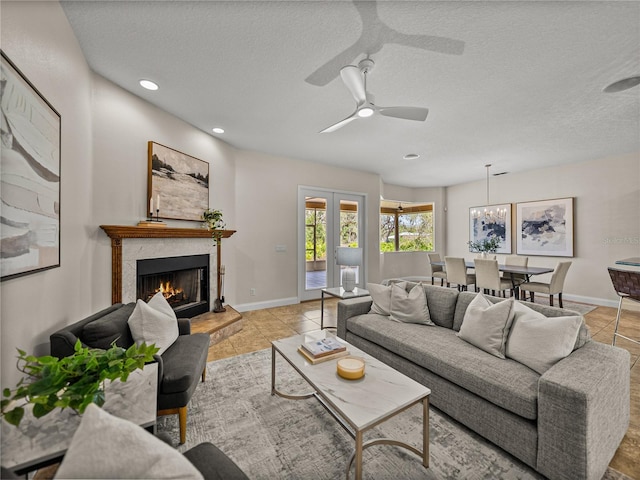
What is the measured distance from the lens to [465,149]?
4.33 m

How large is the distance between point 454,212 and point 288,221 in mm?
4793

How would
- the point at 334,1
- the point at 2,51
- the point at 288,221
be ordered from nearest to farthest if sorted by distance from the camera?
the point at 2,51
the point at 334,1
the point at 288,221

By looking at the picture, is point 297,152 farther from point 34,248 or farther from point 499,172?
point 499,172

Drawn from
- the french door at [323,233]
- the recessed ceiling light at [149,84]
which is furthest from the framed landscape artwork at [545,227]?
the recessed ceiling light at [149,84]

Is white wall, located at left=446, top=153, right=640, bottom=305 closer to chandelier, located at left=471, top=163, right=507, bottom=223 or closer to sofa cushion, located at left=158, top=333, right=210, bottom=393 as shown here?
chandelier, located at left=471, top=163, right=507, bottom=223

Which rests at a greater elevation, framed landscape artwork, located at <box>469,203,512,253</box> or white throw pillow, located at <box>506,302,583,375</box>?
framed landscape artwork, located at <box>469,203,512,253</box>

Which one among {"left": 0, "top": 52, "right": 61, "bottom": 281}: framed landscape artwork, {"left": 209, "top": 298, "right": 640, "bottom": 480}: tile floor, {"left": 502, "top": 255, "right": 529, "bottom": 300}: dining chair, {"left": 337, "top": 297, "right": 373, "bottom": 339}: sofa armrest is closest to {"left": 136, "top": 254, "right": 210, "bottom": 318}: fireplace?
{"left": 209, "top": 298, "right": 640, "bottom": 480}: tile floor

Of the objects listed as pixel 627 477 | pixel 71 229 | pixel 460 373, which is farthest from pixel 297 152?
pixel 627 477

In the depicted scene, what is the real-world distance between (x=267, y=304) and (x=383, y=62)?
382cm

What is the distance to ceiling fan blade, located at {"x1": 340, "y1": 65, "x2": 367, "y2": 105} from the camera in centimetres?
197

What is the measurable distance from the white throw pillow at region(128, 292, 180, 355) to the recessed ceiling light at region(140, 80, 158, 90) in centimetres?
204

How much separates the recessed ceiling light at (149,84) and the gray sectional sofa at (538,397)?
322 centimetres

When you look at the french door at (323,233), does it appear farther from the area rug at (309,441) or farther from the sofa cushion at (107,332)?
the sofa cushion at (107,332)

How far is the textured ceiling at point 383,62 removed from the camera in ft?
5.76
